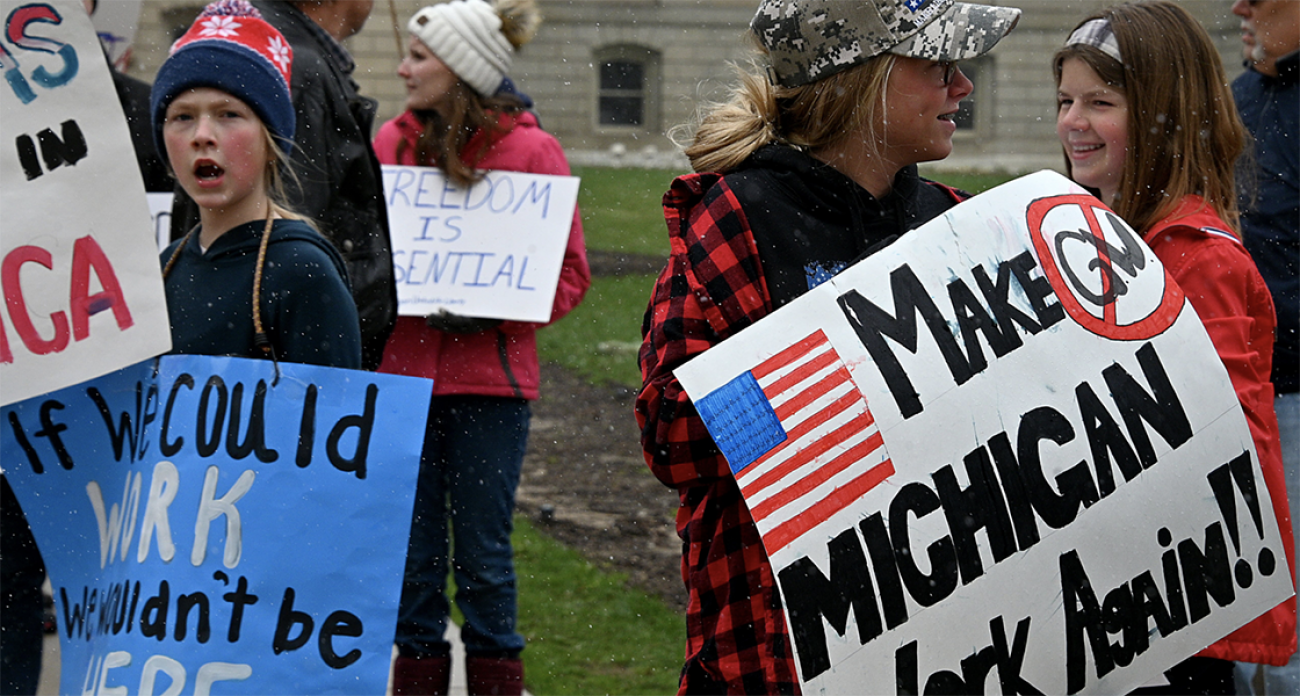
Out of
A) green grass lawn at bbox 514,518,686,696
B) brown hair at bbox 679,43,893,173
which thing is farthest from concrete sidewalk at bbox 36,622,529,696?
brown hair at bbox 679,43,893,173

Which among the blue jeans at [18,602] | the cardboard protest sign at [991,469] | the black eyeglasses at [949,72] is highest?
the black eyeglasses at [949,72]

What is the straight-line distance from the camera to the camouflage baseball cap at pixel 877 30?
6.88 ft

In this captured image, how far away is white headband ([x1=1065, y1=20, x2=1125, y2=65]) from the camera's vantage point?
102 inches

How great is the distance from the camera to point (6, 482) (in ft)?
9.76

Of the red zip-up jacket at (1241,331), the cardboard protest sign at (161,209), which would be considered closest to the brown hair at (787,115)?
the red zip-up jacket at (1241,331)

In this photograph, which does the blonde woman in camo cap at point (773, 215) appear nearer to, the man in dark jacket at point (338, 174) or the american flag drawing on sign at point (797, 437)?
the american flag drawing on sign at point (797, 437)

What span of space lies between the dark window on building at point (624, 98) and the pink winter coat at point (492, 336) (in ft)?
95.5

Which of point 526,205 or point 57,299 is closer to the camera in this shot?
point 57,299

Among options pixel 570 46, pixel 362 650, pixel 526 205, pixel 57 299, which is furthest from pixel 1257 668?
pixel 570 46

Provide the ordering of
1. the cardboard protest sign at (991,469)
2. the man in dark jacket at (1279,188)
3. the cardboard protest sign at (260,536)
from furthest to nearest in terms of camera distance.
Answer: the man in dark jacket at (1279,188)
the cardboard protest sign at (260,536)
the cardboard protest sign at (991,469)

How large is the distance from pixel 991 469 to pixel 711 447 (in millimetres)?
416

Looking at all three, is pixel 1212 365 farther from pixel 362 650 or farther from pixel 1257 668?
pixel 1257 668

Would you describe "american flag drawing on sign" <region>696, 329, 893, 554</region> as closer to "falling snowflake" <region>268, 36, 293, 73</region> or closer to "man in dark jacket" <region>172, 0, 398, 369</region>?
"falling snowflake" <region>268, 36, 293, 73</region>

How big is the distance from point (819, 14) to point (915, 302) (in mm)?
498
